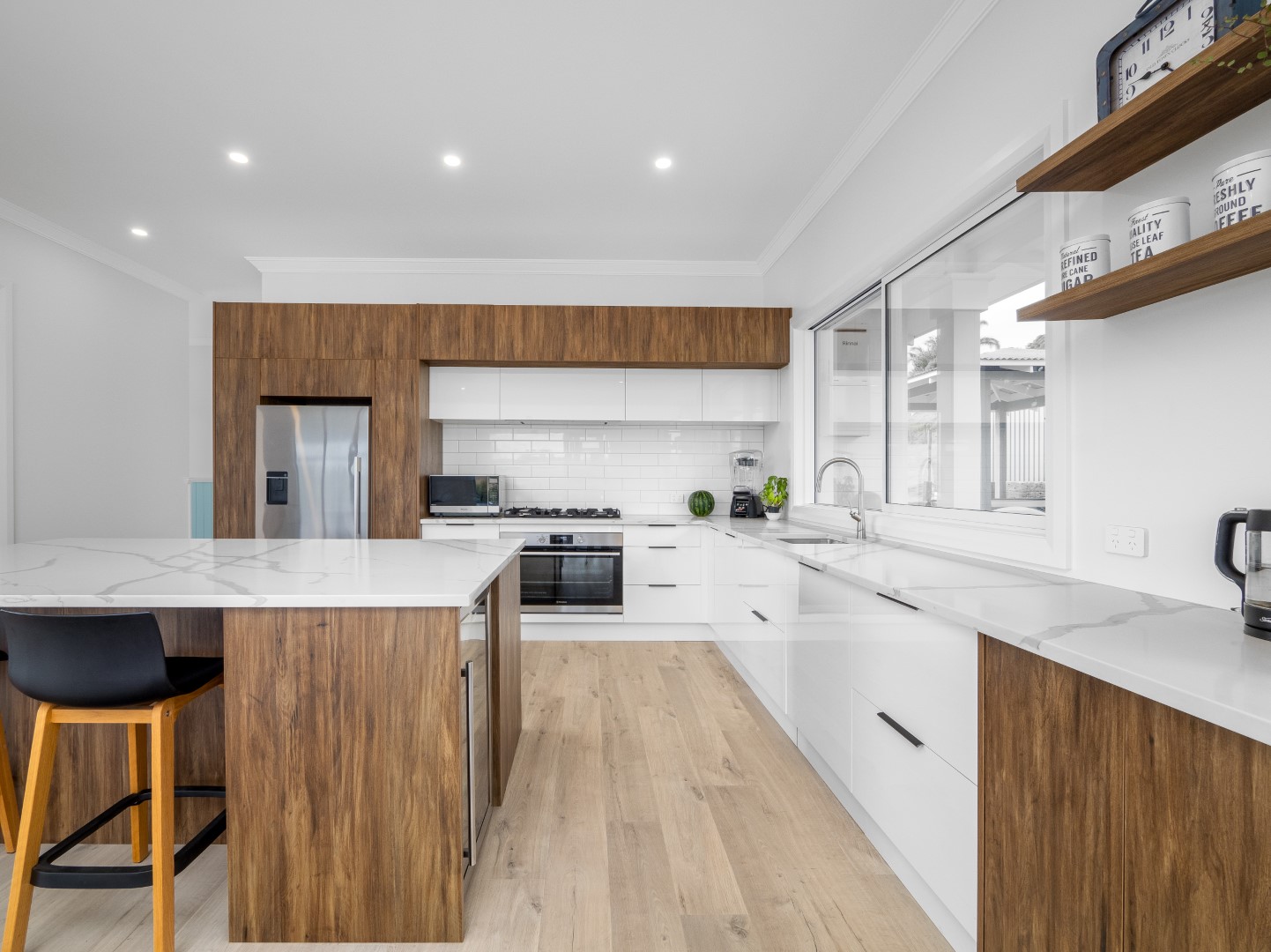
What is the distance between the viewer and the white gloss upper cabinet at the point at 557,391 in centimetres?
454

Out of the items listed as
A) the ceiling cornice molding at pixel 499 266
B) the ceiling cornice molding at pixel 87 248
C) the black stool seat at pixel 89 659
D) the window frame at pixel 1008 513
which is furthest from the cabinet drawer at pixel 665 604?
the ceiling cornice molding at pixel 87 248

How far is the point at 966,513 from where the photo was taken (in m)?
2.35

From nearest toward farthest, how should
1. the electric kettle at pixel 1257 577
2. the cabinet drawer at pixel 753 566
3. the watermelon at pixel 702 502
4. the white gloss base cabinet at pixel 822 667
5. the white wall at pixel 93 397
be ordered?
the electric kettle at pixel 1257 577
the white gloss base cabinet at pixel 822 667
the cabinet drawer at pixel 753 566
the white wall at pixel 93 397
the watermelon at pixel 702 502

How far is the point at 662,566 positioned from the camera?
4.33m

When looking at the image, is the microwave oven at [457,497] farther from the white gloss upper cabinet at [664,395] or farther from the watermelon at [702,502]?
the watermelon at [702,502]

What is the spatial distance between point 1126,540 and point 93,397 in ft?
19.8

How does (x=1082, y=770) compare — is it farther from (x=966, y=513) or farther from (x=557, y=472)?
(x=557, y=472)

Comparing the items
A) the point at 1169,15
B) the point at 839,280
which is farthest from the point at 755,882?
the point at 839,280

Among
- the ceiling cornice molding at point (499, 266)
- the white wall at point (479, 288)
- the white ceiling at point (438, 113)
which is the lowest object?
the white wall at point (479, 288)

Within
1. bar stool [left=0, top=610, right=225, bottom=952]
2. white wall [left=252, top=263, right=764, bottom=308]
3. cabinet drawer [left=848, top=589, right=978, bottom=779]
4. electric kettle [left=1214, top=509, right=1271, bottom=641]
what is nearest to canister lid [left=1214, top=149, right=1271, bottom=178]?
electric kettle [left=1214, top=509, right=1271, bottom=641]

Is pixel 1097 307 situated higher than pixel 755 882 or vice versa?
pixel 1097 307

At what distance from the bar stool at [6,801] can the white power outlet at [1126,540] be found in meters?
2.97

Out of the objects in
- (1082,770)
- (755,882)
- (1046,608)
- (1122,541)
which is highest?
(1122,541)

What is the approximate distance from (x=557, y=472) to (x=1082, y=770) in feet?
13.5
